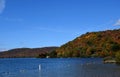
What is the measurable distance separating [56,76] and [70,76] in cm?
286

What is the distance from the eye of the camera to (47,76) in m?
63.3

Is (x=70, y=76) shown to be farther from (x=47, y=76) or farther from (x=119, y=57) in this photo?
(x=119, y=57)

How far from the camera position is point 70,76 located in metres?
61.6

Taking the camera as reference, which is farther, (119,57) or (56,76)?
(119,57)

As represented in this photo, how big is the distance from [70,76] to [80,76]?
6.45 ft

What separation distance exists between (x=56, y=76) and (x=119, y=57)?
58650 millimetres

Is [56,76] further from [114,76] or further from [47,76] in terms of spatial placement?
[114,76]

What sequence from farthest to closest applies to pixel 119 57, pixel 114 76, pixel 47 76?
1. pixel 119 57
2. pixel 47 76
3. pixel 114 76

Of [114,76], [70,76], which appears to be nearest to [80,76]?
[70,76]

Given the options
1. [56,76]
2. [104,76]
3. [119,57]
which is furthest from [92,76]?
[119,57]

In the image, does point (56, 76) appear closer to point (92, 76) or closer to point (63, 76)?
point (63, 76)

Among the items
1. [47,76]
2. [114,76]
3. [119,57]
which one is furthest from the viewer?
[119,57]

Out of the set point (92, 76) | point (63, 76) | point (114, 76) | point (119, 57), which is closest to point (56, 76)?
point (63, 76)

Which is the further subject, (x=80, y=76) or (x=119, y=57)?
(x=119, y=57)
